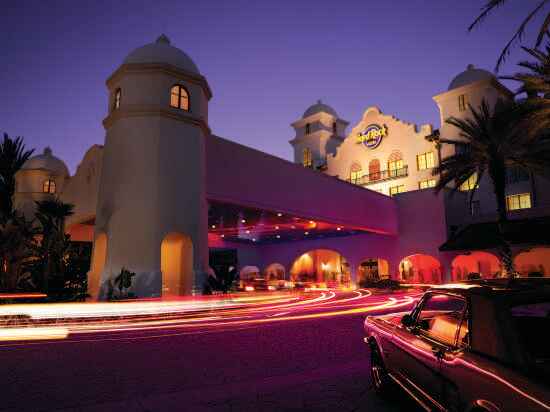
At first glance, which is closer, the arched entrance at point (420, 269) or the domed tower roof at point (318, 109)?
the arched entrance at point (420, 269)

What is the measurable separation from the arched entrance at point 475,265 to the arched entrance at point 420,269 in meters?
1.41

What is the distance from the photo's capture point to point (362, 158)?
44531 millimetres

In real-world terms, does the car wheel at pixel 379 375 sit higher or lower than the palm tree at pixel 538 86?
lower

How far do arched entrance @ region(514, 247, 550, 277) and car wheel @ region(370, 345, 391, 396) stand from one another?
1158 inches

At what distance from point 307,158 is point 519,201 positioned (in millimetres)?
26286

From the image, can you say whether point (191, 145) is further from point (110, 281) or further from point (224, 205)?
point (110, 281)

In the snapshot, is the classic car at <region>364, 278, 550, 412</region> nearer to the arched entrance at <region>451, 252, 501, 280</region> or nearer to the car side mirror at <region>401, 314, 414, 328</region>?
the car side mirror at <region>401, 314, 414, 328</region>

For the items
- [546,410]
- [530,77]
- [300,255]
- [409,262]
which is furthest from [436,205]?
[546,410]

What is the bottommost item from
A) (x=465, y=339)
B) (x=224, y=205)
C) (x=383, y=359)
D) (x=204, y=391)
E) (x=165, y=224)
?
(x=204, y=391)

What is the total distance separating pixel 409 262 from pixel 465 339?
3824 centimetres

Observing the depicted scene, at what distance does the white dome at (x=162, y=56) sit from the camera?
2161 cm

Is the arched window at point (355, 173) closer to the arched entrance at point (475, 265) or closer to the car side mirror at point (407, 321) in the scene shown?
the arched entrance at point (475, 265)

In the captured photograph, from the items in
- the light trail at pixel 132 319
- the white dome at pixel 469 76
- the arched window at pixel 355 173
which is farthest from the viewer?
the arched window at pixel 355 173

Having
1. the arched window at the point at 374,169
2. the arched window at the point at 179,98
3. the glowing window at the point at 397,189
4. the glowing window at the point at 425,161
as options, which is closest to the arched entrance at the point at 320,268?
the glowing window at the point at 397,189
